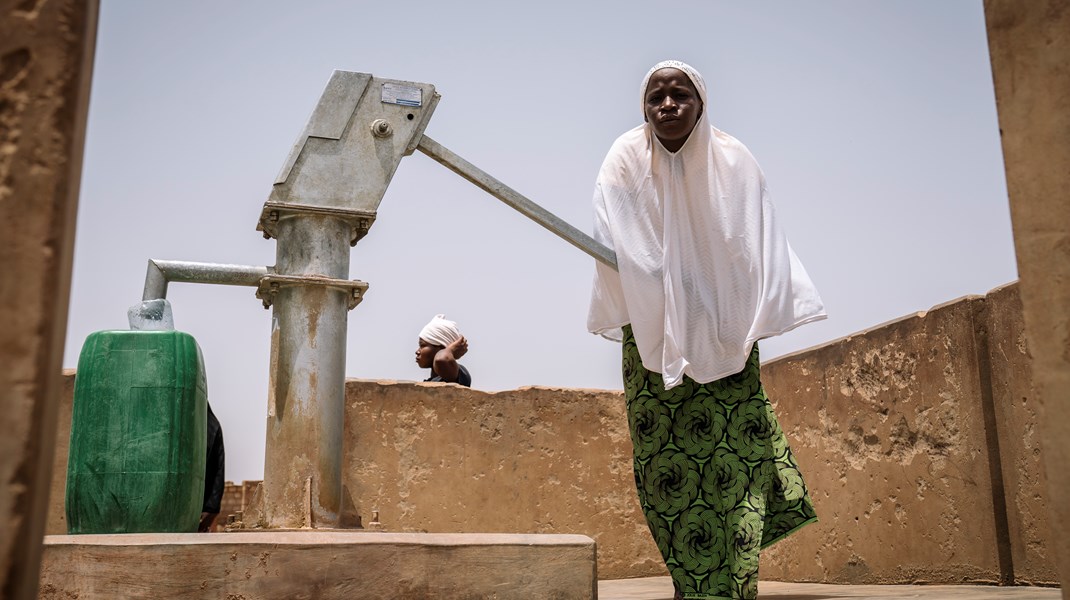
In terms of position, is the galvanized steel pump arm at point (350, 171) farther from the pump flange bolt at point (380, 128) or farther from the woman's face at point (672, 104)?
the woman's face at point (672, 104)

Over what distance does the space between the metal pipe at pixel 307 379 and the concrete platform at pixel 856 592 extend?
1.15m

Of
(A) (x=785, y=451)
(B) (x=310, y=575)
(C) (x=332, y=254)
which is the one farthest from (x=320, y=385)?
(A) (x=785, y=451)

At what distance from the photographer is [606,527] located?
217 inches

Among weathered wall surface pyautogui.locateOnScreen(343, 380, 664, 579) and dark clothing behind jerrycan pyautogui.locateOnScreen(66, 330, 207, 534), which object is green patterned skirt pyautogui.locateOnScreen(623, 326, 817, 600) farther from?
weathered wall surface pyautogui.locateOnScreen(343, 380, 664, 579)

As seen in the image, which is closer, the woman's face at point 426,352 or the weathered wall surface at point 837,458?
the weathered wall surface at point 837,458

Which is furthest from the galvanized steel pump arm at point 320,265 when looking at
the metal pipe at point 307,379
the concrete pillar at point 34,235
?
the concrete pillar at point 34,235

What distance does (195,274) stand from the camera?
12.7 feet

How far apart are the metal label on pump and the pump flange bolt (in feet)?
0.34

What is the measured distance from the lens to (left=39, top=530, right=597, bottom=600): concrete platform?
2.47m

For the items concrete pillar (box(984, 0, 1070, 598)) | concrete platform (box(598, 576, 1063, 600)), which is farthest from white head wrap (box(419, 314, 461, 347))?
concrete pillar (box(984, 0, 1070, 598))

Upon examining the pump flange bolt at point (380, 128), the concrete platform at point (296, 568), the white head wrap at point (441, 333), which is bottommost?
the concrete platform at point (296, 568)

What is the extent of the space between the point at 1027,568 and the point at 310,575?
252 cm

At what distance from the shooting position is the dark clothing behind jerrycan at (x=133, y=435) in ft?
10.1

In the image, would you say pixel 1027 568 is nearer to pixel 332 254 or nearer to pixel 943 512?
pixel 943 512
